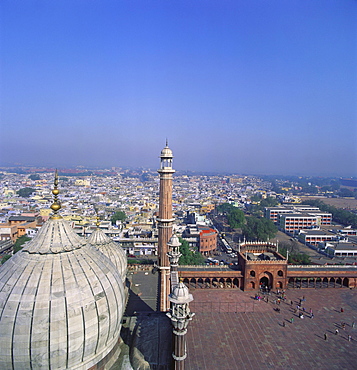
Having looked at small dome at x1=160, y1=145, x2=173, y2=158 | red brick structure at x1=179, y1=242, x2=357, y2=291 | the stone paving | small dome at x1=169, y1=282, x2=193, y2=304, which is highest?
small dome at x1=160, y1=145, x2=173, y2=158

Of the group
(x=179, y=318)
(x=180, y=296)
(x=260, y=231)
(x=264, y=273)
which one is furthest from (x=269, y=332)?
(x=260, y=231)

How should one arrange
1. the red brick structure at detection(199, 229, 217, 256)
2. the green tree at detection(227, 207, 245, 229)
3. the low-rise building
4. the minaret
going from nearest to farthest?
the minaret < the red brick structure at detection(199, 229, 217, 256) < the low-rise building < the green tree at detection(227, 207, 245, 229)

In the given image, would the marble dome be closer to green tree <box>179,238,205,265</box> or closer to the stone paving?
the stone paving

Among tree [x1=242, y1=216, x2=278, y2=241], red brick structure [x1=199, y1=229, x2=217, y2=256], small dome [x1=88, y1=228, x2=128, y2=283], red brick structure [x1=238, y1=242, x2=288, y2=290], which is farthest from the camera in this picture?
tree [x1=242, y1=216, x2=278, y2=241]

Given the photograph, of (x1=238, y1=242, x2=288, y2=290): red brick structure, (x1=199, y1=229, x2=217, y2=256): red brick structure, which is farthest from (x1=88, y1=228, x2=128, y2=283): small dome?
(x1=199, y1=229, x2=217, y2=256): red brick structure

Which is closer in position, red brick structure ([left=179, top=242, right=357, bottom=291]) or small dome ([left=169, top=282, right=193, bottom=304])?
small dome ([left=169, top=282, right=193, bottom=304])
